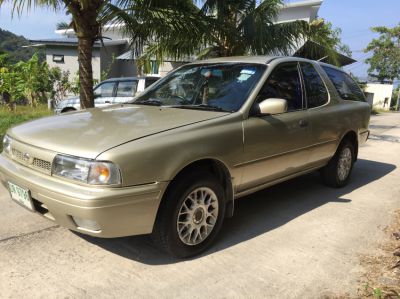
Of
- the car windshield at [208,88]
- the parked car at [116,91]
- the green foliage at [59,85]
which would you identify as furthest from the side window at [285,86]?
the green foliage at [59,85]

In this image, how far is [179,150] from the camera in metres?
3.32

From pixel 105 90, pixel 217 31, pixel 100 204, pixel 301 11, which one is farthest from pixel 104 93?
pixel 301 11

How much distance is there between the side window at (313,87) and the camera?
16.3ft

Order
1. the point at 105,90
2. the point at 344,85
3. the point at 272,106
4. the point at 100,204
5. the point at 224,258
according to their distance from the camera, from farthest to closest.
Answer: the point at 105,90 → the point at 344,85 → the point at 272,106 → the point at 224,258 → the point at 100,204

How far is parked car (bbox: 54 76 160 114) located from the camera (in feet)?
34.6

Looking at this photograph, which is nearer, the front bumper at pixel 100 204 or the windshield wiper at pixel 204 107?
the front bumper at pixel 100 204

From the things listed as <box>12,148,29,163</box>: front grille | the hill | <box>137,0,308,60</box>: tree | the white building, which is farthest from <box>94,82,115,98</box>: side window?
the hill

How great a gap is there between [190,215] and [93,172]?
3.14 ft

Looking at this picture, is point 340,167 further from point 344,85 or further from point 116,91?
point 116,91

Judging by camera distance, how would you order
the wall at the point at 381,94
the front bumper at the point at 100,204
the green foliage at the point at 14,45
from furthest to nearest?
the green foliage at the point at 14,45
the wall at the point at 381,94
the front bumper at the point at 100,204

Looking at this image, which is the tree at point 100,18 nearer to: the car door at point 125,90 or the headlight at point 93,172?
the car door at point 125,90

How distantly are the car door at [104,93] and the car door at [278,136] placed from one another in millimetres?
6869

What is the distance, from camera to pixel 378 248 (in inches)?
157

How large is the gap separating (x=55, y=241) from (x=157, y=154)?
148cm
